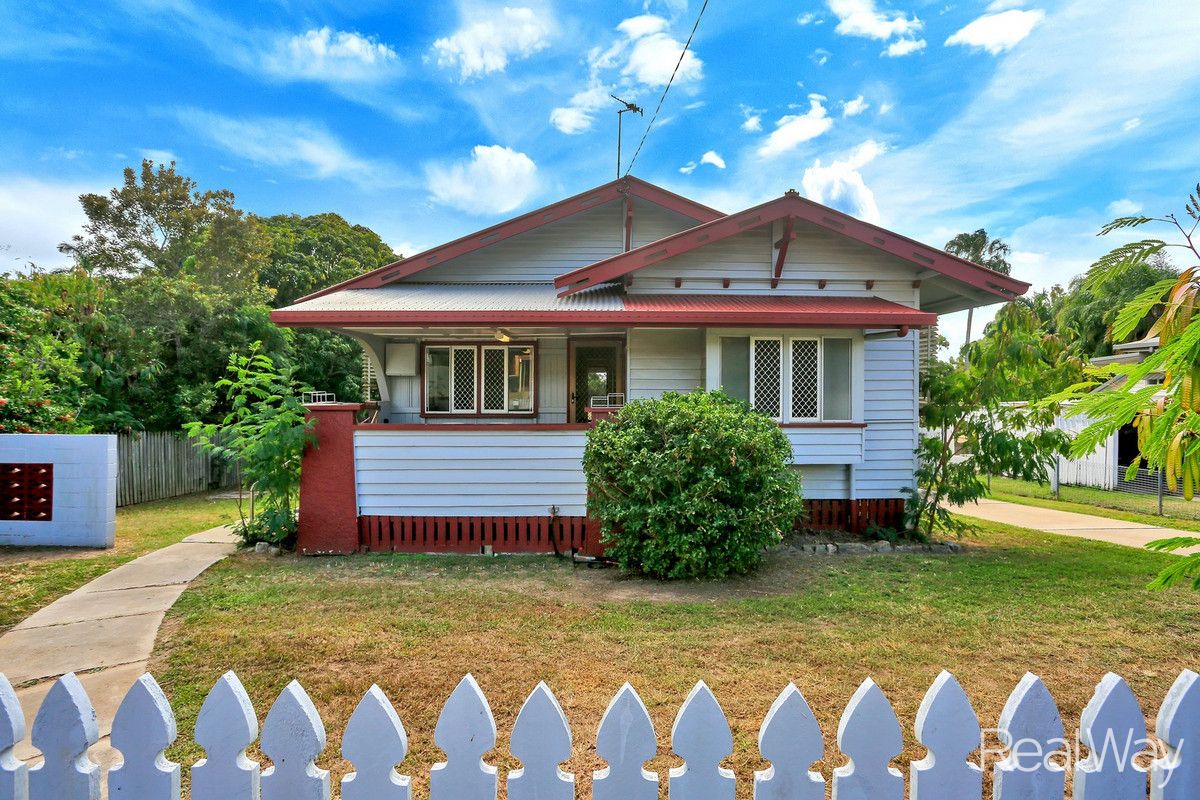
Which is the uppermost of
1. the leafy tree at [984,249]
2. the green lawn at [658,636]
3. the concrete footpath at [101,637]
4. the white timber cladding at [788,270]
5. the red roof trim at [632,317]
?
the leafy tree at [984,249]

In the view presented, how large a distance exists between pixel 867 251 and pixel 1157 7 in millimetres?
5107

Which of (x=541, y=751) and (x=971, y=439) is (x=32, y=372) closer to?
(x=541, y=751)

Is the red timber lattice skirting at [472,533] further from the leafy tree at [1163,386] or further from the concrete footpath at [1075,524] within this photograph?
the concrete footpath at [1075,524]

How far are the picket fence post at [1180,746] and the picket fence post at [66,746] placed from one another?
2.89 m

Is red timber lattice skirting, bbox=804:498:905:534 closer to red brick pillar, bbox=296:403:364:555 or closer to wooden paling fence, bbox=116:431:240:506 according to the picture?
red brick pillar, bbox=296:403:364:555

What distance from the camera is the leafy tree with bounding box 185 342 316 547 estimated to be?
6988 mm

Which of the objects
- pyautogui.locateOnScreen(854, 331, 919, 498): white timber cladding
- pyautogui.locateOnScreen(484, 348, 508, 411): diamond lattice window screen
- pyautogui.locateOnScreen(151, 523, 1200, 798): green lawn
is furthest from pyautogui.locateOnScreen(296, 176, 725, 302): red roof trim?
pyautogui.locateOnScreen(151, 523, 1200, 798): green lawn

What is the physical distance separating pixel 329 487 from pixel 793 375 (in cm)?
684

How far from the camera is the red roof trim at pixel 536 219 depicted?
32.9 feet

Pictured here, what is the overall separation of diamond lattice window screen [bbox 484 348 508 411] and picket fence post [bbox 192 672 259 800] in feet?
29.8

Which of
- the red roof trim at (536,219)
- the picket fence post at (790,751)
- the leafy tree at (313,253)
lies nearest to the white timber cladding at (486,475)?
the red roof trim at (536,219)

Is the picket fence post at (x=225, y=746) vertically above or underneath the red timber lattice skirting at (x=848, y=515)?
above

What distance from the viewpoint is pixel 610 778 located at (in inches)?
57.2

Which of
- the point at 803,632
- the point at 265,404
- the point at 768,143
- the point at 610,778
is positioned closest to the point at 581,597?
the point at 803,632
